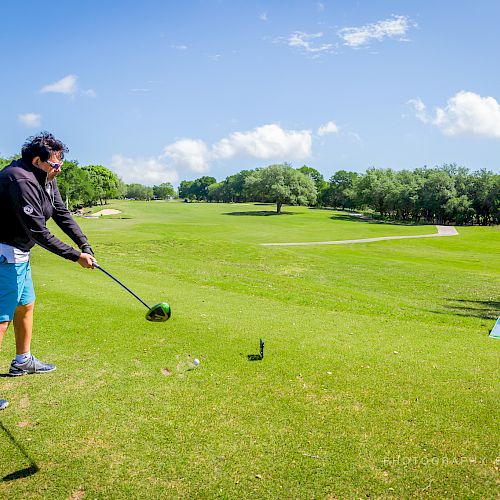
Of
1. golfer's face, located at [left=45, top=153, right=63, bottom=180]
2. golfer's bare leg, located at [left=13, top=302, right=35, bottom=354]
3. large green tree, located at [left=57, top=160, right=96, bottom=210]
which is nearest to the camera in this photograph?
golfer's face, located at [left=45, top=153, right=63, bottom=180]

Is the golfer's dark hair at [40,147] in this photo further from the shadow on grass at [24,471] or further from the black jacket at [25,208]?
the shadow on grass at [24,471]

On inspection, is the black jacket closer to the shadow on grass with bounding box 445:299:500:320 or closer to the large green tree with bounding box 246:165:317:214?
the shadow on grass with bounding box 445:299:500:320

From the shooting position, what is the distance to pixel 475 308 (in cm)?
1905

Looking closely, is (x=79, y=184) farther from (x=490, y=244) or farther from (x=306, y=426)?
(x=306, y=426)

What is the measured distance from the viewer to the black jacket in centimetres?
581

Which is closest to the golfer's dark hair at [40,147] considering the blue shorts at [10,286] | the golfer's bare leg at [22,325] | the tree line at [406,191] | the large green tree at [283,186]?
the blue shorts at [10,286]

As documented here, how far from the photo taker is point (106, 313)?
1010 cm

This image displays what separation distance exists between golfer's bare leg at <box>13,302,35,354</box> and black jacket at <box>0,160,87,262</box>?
44.7 inches

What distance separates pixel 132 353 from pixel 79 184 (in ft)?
339

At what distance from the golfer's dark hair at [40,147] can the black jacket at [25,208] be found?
148 mm

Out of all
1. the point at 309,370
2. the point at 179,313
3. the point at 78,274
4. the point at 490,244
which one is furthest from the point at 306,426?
the point at 490,244

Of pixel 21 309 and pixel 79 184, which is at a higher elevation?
pixel 79 184

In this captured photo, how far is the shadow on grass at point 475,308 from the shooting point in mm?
17391

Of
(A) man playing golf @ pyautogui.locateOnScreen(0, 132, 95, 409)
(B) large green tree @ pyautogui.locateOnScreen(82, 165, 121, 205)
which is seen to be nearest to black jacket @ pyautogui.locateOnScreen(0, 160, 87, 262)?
(A) man playing golf @ pyautogui.locateOnScreen(0, 132, 95, 409)
